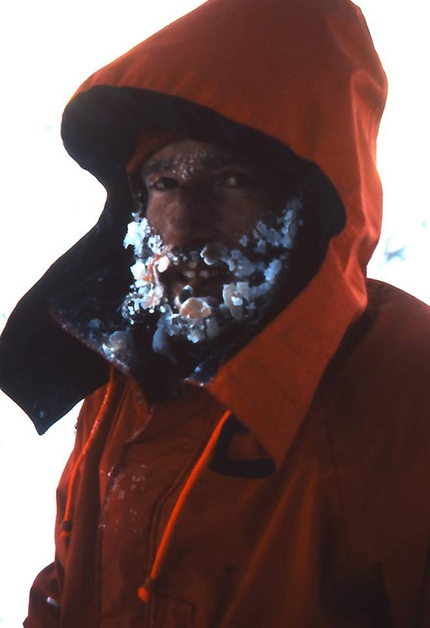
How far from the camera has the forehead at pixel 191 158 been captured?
101 centimetres

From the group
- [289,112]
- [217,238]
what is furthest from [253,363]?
[289,112]

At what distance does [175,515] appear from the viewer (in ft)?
2.87

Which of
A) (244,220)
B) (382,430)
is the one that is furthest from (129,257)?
(382,430)

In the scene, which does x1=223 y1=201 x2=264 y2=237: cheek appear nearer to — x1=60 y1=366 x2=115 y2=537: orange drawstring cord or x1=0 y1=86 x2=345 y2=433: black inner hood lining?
x1=0 y1=86 x2=345 y2=433: black inner hood lining

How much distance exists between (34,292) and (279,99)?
655 millimetres

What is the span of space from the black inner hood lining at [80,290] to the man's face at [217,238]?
12cm

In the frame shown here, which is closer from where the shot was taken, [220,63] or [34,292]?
[220,63]

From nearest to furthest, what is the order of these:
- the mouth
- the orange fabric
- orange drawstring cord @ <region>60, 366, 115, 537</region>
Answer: the orange fabric
the mouth
orange drawstring cord @ <region>60, 366, 115, 537</region>

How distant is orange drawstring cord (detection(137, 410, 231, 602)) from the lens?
2.85 ft

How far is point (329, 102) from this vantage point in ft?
2.94

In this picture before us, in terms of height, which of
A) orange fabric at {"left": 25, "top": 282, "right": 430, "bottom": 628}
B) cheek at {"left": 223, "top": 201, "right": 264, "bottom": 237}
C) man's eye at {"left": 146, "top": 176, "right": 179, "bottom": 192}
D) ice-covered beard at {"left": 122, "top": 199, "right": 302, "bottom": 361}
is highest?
man's eye at {"left": 146, "top": 176, "right": 179, "bottom": 192}

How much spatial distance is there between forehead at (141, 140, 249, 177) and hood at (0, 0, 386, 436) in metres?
0.02

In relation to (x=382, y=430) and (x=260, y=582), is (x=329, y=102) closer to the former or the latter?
(x=382, y=430)

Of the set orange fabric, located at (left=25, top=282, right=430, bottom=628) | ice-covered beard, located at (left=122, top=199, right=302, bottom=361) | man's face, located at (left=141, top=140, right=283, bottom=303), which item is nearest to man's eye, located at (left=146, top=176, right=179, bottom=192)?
man's face, located at (left=141, top=140, right=283, bottom=303)
